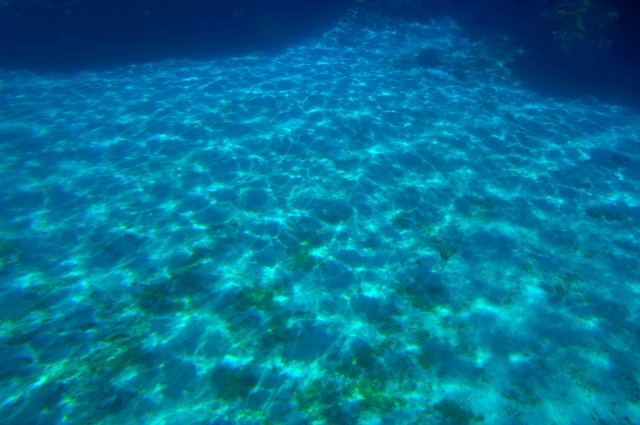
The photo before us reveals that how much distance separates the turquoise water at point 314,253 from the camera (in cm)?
748

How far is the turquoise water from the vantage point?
7484 millimetres

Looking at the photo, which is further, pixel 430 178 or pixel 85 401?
pixel 430 178

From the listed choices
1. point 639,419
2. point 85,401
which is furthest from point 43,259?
point 639,419

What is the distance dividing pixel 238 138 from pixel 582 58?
801 inches

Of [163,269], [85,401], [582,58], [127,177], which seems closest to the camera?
[85,401]

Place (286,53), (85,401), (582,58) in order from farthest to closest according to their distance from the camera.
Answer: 1. (286,53)
2. (582,58)
3. (85,401)

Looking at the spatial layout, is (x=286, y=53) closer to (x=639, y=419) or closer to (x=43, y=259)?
(x=43, y=259)

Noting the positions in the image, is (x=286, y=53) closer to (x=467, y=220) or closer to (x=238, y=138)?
(x=238, y=138)

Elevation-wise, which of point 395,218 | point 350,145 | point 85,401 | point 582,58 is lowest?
point 85,401

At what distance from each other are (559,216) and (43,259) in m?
17.4

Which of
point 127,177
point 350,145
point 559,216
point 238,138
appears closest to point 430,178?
point 350,145

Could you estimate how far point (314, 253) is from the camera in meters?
10.4

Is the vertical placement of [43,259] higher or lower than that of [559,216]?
lower

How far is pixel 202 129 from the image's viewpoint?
14883 millimetres
